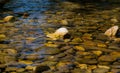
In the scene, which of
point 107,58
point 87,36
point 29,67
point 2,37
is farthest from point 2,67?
point 87,36

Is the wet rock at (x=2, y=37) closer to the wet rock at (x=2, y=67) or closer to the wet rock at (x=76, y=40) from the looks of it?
the wet rock at (x=2, y=67)

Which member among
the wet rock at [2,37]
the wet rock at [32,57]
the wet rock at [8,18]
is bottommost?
the wet rock at [32,57]

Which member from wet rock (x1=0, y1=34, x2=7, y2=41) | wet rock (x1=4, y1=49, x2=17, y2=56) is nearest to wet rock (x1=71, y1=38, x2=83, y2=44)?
wet rock (x1=4, y1=49, x2=17, y2=56)

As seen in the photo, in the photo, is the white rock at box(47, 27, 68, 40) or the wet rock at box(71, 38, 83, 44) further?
the white rock at box(47, 27, 68, 40)

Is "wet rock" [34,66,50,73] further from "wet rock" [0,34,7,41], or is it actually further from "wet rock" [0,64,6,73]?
"wet rock" [0,34,7,41]

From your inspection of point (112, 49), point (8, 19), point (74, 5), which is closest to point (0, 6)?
point (8, 19)

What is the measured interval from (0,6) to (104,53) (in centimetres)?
435

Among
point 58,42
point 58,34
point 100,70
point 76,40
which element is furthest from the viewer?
point 58,34

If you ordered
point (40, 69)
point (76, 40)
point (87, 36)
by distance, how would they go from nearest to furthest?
point (40, 69) → point (76, 40) → point (87, 36)

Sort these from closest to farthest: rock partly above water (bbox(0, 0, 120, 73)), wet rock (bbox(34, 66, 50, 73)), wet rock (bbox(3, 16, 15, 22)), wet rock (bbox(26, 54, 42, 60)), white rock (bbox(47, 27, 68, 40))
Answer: wet rock (bbox(34, 66, 50, 73)), rock partly above water (bbox(0, 0, 120, 73)), wet rock (bbox(26, 54, 42, 60)), white rock (bbox(47, 27, 68, 40)), wet rock (bbox(3, 16, 15, 22))

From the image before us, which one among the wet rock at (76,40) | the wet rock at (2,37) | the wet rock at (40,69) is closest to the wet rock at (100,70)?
the wet rock at (40,69)

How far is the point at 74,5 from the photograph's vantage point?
9.12 metres

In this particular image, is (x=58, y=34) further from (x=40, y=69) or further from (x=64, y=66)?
(x=40, y=69)

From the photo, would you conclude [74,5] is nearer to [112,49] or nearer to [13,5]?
[13,5]
